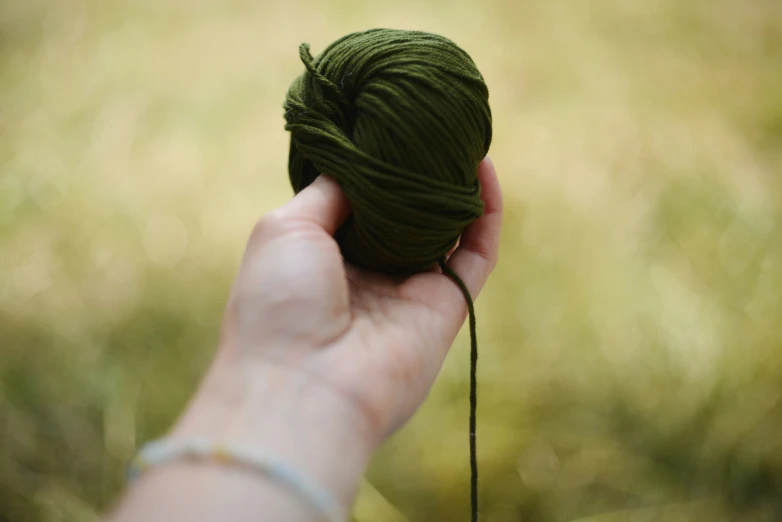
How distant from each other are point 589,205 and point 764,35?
78cm

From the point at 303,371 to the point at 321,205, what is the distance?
0.17m

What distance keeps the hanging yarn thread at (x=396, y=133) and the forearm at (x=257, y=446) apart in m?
0.18

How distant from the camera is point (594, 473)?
92 cm

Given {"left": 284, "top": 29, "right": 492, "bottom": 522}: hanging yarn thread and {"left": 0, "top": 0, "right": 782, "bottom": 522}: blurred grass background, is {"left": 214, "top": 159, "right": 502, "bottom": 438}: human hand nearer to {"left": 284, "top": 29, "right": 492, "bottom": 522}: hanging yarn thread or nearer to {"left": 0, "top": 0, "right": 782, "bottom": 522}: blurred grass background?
{"left": 284, "top": 29, "right": 492, "bottom": 522}: hanging yarn thread

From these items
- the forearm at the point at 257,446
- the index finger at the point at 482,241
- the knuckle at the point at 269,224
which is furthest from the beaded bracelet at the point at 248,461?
the index finger at the point at 482,241

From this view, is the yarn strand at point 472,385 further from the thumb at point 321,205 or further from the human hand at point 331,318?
the thumb at point 321,205

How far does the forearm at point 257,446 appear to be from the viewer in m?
0.40

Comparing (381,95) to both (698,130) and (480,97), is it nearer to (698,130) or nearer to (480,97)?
(480,97)

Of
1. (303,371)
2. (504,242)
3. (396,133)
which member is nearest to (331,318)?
(303,371)

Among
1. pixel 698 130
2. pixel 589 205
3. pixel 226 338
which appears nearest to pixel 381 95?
pixel 226 338

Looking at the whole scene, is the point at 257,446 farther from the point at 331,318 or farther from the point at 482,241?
the point at 482,241

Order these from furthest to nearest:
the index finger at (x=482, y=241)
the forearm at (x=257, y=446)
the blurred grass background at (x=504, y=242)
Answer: the blurred grass background at (x=504, y=242)
the index finger at (x=482, y=241)
the forearm at (x=257, y=446)

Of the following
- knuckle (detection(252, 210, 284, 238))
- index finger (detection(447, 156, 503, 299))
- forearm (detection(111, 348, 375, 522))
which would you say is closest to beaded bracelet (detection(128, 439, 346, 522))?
forearm (detection(111, 348, 375, 522))

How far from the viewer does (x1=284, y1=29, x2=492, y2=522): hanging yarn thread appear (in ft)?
1.76
